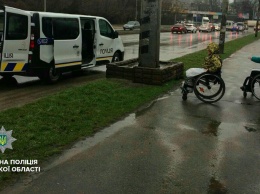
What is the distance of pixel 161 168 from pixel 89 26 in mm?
8413

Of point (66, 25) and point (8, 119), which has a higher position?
point (66, 25)

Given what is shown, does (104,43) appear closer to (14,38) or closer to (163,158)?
(14,38)

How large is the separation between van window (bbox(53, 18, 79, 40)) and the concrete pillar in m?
2.10

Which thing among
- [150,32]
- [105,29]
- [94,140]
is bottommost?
[94,140]

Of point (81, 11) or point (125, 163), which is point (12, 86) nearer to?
point (125, 163)

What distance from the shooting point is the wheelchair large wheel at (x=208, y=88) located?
26.9 feet

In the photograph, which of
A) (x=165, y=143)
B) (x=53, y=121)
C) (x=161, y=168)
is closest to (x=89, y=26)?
(x=53, y=121)

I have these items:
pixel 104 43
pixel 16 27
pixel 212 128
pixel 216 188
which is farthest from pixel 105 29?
pixel 216 188

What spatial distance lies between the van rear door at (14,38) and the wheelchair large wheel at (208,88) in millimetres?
4483

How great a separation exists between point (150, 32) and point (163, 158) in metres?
5.73

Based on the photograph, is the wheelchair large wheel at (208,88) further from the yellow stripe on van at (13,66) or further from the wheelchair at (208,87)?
the yellow stripe on van at (13,66)

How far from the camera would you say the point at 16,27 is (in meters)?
9.07

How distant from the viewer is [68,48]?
10.4 meters

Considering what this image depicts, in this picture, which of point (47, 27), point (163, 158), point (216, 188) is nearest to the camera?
point (216, 188)
